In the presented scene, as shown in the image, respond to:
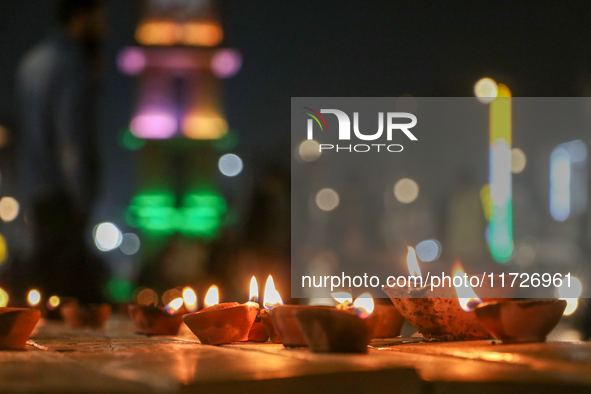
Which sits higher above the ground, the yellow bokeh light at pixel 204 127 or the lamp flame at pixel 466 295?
the yellow bokeh light at pixel 204 127

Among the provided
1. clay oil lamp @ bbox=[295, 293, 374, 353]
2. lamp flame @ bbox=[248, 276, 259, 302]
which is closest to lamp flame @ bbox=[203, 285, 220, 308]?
lamp flame @ bbox=[248, 276, 259, 302]

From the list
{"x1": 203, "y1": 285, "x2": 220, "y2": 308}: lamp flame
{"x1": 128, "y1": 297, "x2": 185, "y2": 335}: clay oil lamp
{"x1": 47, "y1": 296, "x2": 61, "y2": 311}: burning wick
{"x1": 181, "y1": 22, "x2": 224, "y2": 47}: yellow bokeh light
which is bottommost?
{"x1": 47, "y1": 296, "x2": 61, "y2": 311}: burning wick

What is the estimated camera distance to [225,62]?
108 feet

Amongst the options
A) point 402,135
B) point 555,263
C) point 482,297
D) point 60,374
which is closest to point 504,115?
point 402,135

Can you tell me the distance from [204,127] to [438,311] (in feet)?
106

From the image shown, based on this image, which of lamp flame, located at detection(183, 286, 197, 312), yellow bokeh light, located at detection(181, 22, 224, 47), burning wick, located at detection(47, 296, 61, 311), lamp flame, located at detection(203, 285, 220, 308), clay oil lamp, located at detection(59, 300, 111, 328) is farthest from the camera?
yellow bokeh light, located at detection(181, 22, 224, 47)

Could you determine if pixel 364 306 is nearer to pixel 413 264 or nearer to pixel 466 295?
pixel 466 295

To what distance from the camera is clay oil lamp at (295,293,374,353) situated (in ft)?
5.59

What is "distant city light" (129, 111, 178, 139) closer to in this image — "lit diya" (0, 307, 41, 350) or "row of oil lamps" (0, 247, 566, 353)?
"row of oil lamps" (0, 247, 566, 353)

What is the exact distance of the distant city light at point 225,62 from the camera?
107 feet

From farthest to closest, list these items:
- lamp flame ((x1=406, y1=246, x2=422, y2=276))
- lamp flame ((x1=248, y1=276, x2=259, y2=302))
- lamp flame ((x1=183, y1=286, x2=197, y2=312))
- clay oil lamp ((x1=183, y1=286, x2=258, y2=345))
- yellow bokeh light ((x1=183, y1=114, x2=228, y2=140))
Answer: yellow bokeh light ((x1=183, y1=114, x2=228, y2=140)) → lamp flame ((x1=183, y1=286, x2=197, y2=312)) → lamp flame ((x1=248, y1=276, x2=259, y2=302)) → lamp flame ((x1=406, y1=246, x2=422, y2=276)) → clay oil lamp ((x1=183, y1=286, x2=258, y2=345))

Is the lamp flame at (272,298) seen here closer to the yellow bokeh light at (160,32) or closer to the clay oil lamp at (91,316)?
the clay oil lamp at (91,316)

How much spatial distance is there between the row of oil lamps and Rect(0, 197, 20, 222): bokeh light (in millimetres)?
9558

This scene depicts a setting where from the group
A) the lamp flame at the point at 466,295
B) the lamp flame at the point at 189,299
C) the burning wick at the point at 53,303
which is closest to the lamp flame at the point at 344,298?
the lamp flame at the point at 466,295
